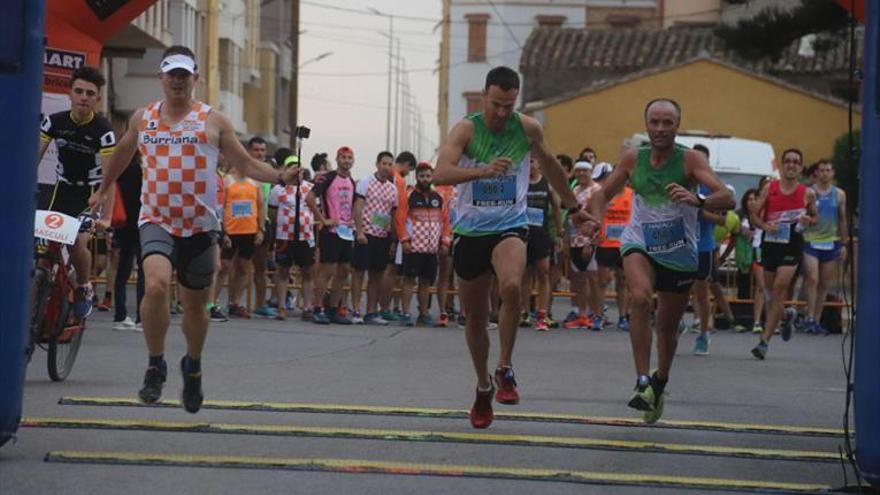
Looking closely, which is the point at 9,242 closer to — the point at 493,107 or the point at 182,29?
the point at 493,107

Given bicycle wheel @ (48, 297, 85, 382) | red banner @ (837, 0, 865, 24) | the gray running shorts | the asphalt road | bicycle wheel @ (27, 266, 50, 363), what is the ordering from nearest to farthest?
the asphalt road
red banner @ (837, 0, 865, 24)
the gray running shorts
bicycle wheel @ (27, 266, 50, 363)
bicycle wheel @ (48, 297, 85, 382)

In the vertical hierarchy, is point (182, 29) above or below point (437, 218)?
above

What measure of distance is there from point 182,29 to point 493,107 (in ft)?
133

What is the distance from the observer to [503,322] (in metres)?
10.8

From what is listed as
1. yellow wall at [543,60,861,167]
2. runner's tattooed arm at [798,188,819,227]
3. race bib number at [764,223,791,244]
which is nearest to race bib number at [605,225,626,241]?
runner's tattooed arm at [798,188,819,227]

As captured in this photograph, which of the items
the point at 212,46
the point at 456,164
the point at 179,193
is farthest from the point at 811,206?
the point at 212,46

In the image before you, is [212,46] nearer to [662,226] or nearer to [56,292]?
[56,292]

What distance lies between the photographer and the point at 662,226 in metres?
11.4

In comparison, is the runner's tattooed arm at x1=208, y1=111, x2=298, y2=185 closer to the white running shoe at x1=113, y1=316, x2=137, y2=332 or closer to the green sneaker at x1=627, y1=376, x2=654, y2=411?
the green sneaker at x1=627, y1=376, x2=654, y2=411

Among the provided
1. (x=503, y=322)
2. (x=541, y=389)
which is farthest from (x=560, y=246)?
(x=503, y=322)

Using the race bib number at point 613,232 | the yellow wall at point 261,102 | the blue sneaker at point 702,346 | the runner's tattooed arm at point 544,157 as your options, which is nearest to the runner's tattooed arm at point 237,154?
the runner's tattooed arm at point 544,157

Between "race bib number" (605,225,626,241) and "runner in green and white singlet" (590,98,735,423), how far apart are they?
10773 millimetres

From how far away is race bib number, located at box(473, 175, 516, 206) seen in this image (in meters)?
10.8

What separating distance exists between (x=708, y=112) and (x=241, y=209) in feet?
111
